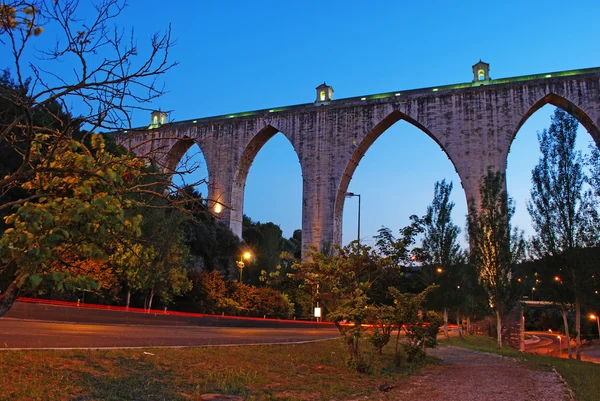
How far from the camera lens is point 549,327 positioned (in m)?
67.2

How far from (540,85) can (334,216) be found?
14.3 m

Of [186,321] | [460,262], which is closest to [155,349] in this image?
[186,321]

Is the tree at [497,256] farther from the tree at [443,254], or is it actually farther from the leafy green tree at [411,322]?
the leafy green tree at [411,322]

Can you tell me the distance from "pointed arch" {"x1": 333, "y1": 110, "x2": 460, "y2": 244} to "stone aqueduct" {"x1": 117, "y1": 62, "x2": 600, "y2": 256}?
0.27 ft

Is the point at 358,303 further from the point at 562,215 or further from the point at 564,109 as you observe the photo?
the point at 564,109

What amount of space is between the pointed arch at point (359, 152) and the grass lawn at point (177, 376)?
23662 mm

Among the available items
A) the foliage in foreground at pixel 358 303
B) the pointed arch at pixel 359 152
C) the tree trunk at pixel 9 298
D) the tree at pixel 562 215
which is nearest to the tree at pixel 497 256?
the tree at pixel 562 215

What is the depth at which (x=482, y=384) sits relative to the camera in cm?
813

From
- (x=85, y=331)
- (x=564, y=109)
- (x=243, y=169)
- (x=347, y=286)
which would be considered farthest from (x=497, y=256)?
(x=243, y=169)

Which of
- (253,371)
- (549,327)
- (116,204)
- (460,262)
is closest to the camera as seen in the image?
(116,204)

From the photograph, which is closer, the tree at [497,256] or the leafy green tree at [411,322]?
the leafy green tree at [411,322]

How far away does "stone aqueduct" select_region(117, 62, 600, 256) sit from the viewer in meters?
29.5

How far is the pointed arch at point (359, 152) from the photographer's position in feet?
107

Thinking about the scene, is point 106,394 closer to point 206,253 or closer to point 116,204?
point 116,204
